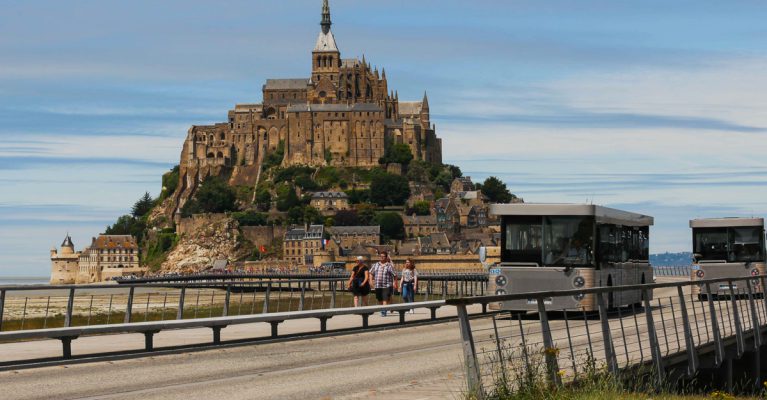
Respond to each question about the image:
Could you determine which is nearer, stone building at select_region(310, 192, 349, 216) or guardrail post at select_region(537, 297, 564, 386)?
guardrail post at select_region(537, 297, 564, 386)

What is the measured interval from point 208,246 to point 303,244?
16.8 meters

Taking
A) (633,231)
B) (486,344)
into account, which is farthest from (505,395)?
(633,231)

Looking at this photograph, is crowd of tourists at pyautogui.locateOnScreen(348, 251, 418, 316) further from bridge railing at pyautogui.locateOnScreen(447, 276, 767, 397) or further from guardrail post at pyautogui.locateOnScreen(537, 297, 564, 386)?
guardrail post at pyautogui.locateOnScreen(537, 297, 564, 386)

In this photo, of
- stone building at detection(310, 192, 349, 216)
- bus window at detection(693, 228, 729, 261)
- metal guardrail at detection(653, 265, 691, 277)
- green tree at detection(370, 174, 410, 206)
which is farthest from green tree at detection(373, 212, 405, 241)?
bus window at detection(693, 228, 729, 261)

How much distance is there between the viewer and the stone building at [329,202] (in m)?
190

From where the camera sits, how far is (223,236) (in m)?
189

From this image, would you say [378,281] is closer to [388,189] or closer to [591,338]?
[591,338]

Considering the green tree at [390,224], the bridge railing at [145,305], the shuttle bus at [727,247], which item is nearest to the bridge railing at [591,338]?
the bridge railing at [145,305]

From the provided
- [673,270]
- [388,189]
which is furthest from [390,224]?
[673,270]

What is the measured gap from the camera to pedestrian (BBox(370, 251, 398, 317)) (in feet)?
99.4

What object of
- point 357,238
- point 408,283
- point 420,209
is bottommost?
point 408,283

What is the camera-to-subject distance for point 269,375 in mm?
16469

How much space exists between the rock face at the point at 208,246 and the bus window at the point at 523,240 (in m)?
159

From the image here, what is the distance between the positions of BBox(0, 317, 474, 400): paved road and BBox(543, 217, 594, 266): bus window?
696cm
